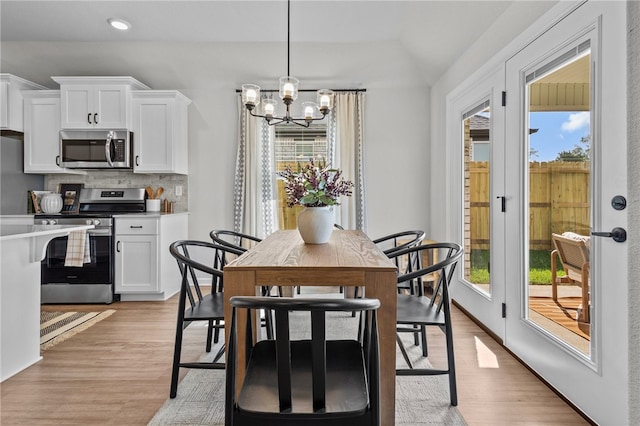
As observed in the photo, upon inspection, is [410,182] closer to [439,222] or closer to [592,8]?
[439,222]

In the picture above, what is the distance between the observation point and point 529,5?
2283mm

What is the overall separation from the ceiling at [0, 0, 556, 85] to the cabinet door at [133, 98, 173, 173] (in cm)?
69

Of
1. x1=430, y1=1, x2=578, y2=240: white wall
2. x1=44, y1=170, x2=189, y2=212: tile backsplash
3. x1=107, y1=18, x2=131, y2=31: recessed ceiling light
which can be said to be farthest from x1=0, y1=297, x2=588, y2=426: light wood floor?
x1=107, y1=18, x2=131, y2=31: recessed ceiling light

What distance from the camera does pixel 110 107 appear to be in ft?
13.1

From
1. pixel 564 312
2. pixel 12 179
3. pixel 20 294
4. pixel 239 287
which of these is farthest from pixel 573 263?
pixel 12 179

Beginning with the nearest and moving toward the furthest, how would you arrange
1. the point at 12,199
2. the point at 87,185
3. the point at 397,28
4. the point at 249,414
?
the point at 249,414
the point at 397,28
the point at 12,199
the point at 87,185

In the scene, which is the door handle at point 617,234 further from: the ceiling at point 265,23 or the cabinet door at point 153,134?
the cabinet door at point 153,134

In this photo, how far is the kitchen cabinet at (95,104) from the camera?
3.97m

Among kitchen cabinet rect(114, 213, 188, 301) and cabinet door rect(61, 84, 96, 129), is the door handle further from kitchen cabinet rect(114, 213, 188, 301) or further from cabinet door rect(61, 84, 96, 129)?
cabinet door rect(61, 84, 96, 129)

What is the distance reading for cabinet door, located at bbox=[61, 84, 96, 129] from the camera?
397 cm

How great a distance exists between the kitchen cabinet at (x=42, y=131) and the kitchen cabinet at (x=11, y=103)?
51mm

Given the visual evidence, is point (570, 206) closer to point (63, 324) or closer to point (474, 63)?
point (474, 63)

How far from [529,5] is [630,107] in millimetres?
1526

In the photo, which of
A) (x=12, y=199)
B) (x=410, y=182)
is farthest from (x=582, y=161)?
(x=12, y=199)
